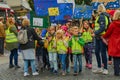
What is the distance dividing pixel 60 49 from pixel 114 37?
164 centimetres

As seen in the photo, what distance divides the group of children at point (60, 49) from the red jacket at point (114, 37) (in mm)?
817

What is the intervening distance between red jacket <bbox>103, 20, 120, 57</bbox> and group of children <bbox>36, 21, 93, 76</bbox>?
817 mm

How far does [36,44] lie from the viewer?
42.4ft

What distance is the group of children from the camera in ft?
39.3

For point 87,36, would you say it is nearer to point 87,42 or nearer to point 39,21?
point 87,42

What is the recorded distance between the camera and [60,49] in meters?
12.2

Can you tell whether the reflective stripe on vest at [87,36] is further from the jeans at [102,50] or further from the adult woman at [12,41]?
the adult woman at [12,41]

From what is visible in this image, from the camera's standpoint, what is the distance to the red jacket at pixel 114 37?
37.8 ft

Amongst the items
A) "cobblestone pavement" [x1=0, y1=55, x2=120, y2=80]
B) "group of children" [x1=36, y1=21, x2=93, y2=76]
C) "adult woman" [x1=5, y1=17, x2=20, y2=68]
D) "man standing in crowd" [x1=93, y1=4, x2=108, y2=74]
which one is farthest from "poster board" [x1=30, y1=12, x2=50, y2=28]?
"man standing in crowd" [x1=93, y1=4, x2=108, y2=74]

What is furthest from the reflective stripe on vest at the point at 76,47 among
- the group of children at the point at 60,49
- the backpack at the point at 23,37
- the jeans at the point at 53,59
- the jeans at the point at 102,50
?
the backpack at the point at 23,37

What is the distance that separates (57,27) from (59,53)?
3.09ft

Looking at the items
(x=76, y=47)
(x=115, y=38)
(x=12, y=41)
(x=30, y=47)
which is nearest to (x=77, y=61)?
(x=76, y=47)

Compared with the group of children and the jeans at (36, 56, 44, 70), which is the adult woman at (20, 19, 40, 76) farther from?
the jeans at (36, 56, 44, 70)

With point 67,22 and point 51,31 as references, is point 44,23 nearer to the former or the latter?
point 51,31
